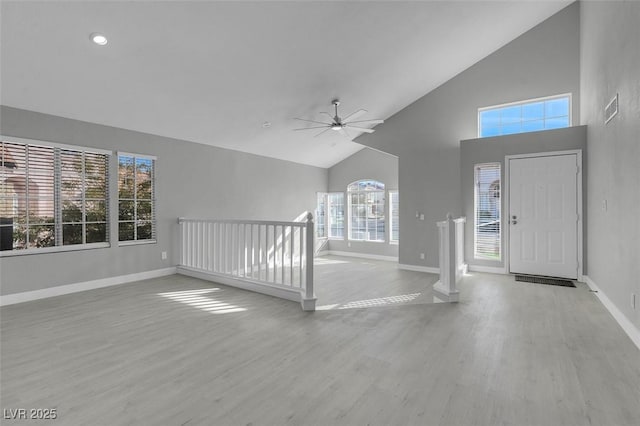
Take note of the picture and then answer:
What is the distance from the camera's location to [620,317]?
3139 mm

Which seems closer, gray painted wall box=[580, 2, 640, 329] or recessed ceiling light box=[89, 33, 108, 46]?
gray painted wall box=[580, 2, 640, 329]

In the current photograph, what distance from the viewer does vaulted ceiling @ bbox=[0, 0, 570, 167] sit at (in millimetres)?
3191

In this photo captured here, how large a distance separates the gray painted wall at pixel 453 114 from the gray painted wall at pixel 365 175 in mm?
1266

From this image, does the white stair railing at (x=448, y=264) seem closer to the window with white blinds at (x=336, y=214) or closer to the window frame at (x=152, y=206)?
the window frame at (x=152, y=206)

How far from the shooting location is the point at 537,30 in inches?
217

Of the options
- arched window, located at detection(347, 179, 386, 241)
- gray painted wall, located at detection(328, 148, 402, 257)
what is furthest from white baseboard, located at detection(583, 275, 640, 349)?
arched window, located at detection(347, 179, 386, 241)

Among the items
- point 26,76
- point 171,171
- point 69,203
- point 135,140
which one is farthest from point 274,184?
point 26,76

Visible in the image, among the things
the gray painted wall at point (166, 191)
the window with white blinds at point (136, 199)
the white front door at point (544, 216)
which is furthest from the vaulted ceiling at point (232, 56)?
the white front door at point (544, 216)

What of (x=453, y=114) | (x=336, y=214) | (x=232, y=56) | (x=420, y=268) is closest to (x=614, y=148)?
(x=453, y=114)

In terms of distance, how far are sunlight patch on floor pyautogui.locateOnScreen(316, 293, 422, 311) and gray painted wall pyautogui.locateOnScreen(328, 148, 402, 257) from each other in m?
3.83

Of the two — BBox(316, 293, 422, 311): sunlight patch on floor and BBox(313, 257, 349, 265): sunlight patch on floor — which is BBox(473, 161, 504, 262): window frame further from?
BBox(313, 257, 349, 265): sunlight patch on floor

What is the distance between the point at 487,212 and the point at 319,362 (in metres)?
4.75

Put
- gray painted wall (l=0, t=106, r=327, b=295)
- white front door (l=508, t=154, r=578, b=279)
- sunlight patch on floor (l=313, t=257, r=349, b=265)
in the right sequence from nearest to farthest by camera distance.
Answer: gray painted wall (l=0, t=106, r=327, b=295) < white front door (l=508, t=154, r=578, b=279) < sunlight patch on floor (l=313, t=257, r=349, b=265)

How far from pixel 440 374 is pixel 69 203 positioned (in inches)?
204
